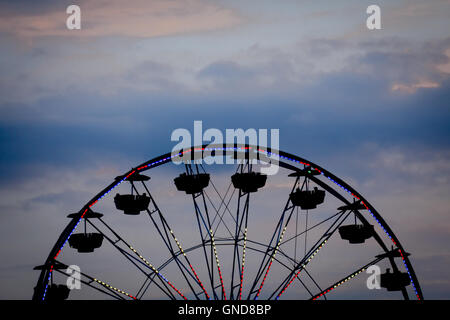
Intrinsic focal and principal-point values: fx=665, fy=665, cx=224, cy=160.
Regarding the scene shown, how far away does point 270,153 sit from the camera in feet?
75.6

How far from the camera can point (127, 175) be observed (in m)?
23.5

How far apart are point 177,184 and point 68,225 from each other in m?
4.19

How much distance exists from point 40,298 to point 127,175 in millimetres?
5072

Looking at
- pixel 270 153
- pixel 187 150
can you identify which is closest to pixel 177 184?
pixel 187 150

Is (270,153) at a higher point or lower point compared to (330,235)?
higher
